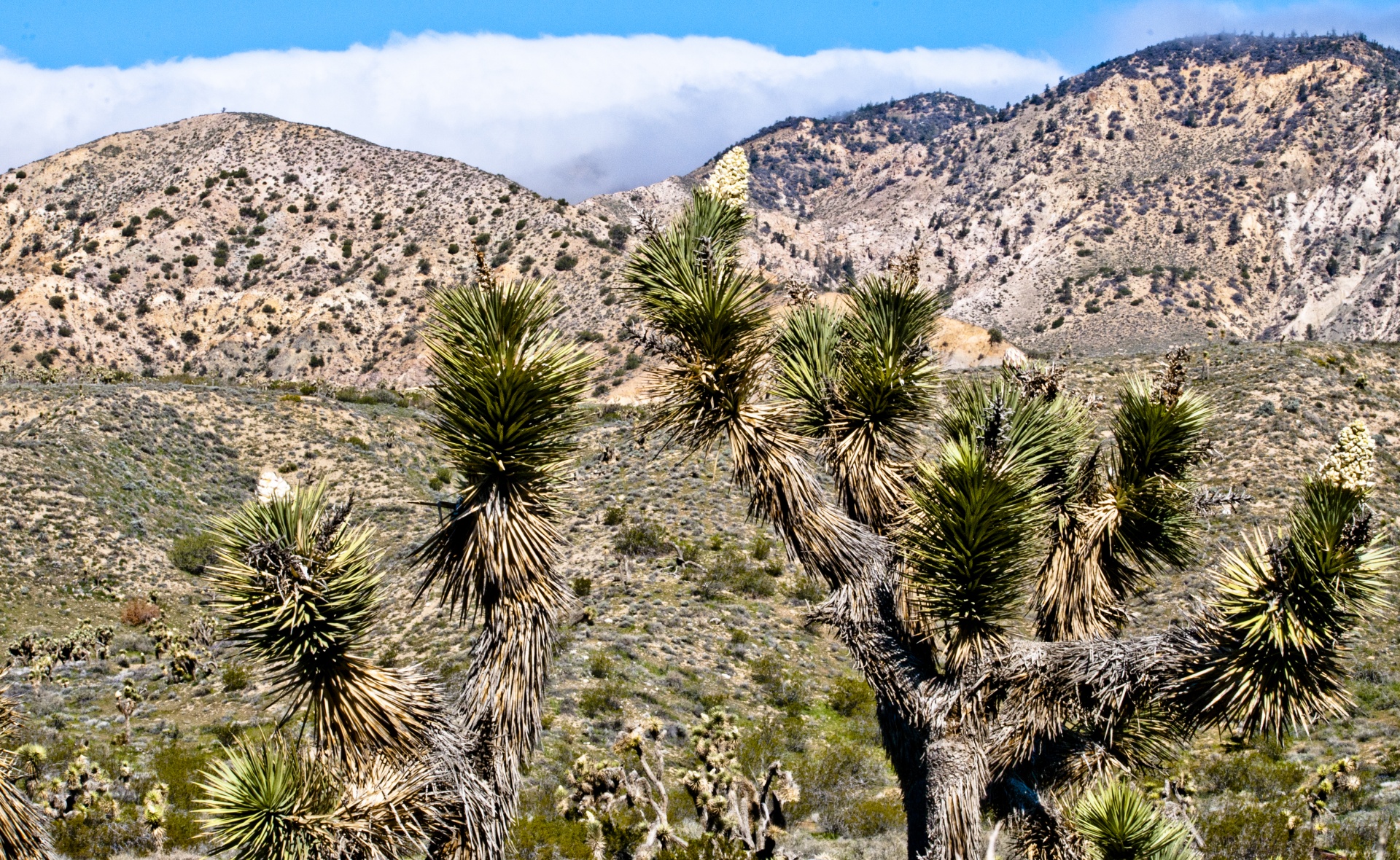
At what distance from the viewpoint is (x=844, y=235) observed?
313 ft

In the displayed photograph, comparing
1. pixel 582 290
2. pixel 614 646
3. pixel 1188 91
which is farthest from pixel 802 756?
pixel 1188 91

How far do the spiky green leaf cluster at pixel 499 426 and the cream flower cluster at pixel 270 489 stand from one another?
103cm

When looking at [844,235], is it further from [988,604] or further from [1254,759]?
[988,604]

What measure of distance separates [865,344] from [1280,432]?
921 inches

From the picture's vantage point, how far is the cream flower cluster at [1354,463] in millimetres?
6266

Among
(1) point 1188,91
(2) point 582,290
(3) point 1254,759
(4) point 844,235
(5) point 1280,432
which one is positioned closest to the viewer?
(3) point 1254,759

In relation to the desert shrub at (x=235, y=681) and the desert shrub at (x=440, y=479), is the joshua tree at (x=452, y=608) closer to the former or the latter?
the desert shrub at (x=235, y=681)

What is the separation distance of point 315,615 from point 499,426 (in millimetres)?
1711

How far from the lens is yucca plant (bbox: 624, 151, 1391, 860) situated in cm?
659

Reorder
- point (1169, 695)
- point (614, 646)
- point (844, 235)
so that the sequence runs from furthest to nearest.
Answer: point (844, 235) → point (614, 646) → point (1169, 695)

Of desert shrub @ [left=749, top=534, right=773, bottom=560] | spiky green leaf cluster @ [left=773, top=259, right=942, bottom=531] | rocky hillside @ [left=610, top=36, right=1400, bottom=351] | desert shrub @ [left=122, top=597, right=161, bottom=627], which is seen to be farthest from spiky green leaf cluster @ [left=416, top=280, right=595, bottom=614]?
rocky hillside @ [left=610, top=36, right=1400, bottom=351]

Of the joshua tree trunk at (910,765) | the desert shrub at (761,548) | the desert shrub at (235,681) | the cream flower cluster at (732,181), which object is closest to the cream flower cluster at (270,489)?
the cream flower cluster at (732,181)

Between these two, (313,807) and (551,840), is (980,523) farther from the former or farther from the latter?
(551,840)

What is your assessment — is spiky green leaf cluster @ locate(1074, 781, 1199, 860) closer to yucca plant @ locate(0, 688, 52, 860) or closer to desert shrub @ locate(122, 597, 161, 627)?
yucca plant @ locate(0, 688, 52, 860)
